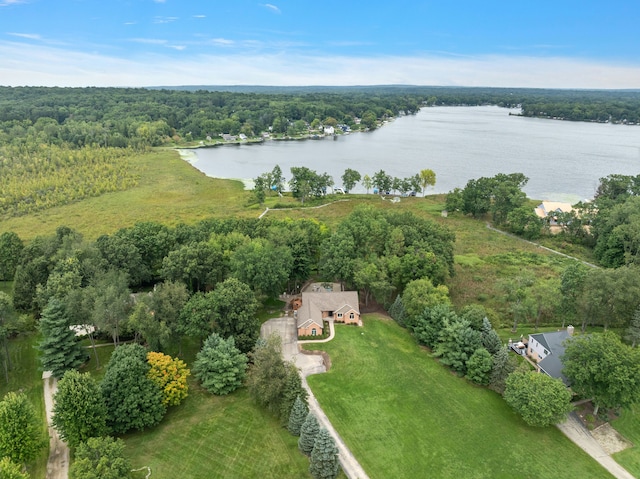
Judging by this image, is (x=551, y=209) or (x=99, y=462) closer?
(x=99, y=462)

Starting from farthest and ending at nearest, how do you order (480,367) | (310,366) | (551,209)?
1. (551,209)
2. (310,366)
3. (480,367)

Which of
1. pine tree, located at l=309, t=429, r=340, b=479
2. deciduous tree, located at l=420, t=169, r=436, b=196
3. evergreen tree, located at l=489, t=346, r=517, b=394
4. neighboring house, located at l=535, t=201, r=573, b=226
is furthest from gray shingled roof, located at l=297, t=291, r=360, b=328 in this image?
deciduous tree, located at l=420, t=169, r=436, b=196

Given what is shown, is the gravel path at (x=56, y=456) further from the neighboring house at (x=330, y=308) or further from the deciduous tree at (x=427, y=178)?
the deciduous tree at (x=427, y=178)

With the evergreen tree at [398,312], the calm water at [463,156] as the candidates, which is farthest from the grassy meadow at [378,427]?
the calm water at [463,156]

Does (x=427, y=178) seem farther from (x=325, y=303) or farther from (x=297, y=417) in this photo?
(x=297, y=417)

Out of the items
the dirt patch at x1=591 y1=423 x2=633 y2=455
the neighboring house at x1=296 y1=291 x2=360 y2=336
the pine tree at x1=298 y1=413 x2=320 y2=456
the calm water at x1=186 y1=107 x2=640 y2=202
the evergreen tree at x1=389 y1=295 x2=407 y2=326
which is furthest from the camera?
the calm water at x1=186 y1=107 x2=640 y2=202

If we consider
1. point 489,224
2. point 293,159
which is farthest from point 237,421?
point 293,159

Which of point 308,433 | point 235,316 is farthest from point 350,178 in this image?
point 308,433

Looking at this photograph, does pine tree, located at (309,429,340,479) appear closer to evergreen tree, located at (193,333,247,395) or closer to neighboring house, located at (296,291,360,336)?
evergreen tree, located at (193,333,247,395)
